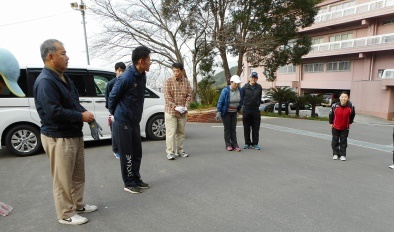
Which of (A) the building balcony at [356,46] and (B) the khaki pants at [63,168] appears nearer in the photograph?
(B) the khaki pants at [63,168]

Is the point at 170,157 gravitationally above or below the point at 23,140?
below

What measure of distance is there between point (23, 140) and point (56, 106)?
377 cm

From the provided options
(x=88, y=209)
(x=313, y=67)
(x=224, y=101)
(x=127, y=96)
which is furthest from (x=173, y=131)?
(x=313, y=67)

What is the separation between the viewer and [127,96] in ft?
11.0

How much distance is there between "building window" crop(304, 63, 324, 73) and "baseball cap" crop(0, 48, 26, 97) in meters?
32.0

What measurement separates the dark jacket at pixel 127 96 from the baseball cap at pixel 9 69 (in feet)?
4.00

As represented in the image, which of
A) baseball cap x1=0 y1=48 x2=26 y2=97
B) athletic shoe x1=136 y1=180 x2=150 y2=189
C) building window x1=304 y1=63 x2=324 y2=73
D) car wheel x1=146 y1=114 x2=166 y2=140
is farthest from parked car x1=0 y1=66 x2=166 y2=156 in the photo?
building window x1=304 y1=63 x2=324 y2=73

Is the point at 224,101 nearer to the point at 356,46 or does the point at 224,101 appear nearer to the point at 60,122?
the point at 60,122

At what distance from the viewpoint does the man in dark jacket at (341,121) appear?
17.2 ft

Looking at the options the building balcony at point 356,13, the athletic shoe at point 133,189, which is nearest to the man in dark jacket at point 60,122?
the athletic shoe at point 133,189

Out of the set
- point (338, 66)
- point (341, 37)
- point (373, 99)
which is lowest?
point (373, 99)

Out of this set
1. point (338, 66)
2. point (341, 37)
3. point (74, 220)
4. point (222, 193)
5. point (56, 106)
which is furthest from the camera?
point (338, 66)

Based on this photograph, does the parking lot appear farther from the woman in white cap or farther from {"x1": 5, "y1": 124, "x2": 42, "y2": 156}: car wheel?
the woman in white cap

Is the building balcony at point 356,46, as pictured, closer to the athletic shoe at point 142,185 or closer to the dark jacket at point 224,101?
the dark jacket at point 224,101
